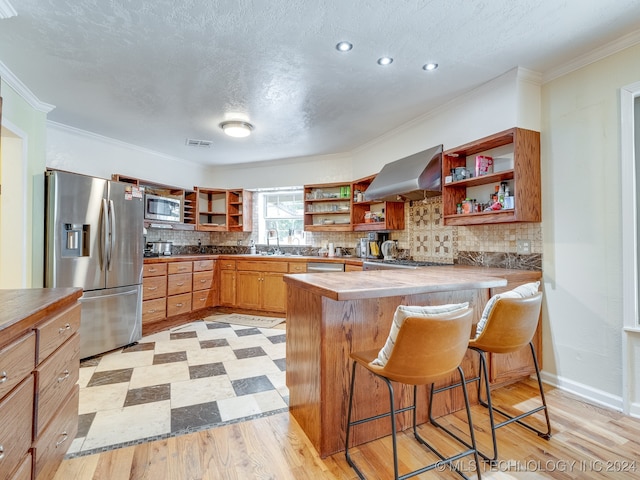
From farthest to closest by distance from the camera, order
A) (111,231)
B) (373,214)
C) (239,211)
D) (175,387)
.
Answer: (239,211)
(373,214)
(111,231)
(175,387)

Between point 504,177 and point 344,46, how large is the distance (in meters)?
1.71

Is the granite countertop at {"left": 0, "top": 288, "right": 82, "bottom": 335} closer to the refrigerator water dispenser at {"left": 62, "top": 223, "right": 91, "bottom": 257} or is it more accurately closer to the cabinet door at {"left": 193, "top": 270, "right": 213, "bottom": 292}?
the refrigerator water dispenser at {"left": 62, "top": 223, "right": 91, "bottom": 257}

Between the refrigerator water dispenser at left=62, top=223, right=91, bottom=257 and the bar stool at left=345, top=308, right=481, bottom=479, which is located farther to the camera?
the refrigerator water dispenser at left=62, top=223, right=91, bottom=257

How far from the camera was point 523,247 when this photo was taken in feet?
8.99

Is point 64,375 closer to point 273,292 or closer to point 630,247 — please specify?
point 273,292

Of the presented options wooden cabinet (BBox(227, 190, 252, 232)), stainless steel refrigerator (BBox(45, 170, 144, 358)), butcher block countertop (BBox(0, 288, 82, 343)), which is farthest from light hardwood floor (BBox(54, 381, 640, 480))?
wooden cabinet (BBox(227, 190, 252, 232))

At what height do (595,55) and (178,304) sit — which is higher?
(595,55)

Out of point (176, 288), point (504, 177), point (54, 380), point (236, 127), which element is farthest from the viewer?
point (176, 288)

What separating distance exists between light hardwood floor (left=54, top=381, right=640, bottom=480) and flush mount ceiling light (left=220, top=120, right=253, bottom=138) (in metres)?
3.05

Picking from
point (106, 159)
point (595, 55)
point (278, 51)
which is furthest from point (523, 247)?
point (106, 159)

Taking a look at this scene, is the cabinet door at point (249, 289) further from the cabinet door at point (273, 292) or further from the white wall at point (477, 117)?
the white wall at point (477, 117)

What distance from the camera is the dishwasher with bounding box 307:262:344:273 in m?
4.30

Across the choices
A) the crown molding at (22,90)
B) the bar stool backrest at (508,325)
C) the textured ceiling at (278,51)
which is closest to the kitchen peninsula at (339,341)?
the bar stool backrest at (508,325)

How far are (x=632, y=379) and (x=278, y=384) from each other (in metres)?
2.51
